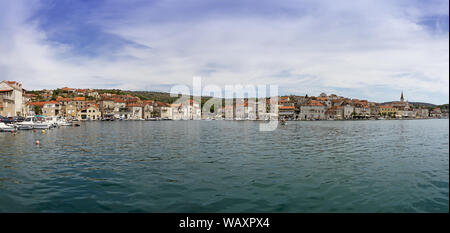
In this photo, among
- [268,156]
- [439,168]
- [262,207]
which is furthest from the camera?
[268,156]

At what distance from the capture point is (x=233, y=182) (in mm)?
10711

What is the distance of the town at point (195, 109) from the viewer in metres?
120

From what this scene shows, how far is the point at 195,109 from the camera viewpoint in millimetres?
164625

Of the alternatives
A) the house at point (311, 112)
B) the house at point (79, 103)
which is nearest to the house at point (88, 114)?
the house at point (79, 103)

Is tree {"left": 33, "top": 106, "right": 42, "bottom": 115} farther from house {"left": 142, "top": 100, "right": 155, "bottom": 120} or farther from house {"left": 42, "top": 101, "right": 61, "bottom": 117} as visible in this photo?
house {"left": 142, "top": 100, "right": 155, "bottom": 120}

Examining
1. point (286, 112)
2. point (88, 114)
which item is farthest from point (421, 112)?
point (88, 114)

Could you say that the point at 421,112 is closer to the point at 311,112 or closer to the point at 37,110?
the point at 311,112

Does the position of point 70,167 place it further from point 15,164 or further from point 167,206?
point 167,206

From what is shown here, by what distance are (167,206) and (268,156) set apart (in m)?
10.2

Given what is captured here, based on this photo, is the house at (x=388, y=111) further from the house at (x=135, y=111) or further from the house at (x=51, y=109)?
the house at (x=51, y=109)
